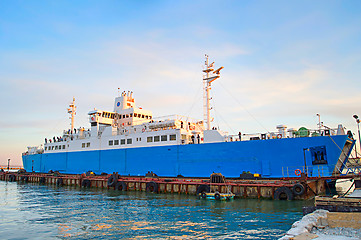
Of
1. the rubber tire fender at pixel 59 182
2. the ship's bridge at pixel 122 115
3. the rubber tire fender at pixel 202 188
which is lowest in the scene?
the rubber tire fender at pixel 59 182

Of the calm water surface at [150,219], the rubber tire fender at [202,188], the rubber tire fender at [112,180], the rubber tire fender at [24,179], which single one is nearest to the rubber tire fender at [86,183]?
the rubber tire fender at [112,180]

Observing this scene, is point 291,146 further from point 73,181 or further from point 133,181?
point 73,181

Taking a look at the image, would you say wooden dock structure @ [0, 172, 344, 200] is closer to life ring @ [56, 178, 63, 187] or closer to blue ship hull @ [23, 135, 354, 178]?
blue ship hull @ [23, 135, 354, 178]

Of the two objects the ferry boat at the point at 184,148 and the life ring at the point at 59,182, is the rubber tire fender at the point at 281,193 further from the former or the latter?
the life ring at the point at 59,182

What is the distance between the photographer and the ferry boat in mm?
21219

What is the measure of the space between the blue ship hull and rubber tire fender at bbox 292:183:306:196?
3063 millimetres

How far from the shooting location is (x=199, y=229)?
12.0 meters

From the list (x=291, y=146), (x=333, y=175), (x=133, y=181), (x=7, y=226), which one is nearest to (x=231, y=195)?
(x=291, y=146)

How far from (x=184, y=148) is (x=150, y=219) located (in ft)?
43.1

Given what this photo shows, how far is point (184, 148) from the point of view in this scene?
26891mm

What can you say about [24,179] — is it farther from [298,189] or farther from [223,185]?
[298,189]

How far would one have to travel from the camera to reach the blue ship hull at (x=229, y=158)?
2092 centimetres

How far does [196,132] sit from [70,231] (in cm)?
1753

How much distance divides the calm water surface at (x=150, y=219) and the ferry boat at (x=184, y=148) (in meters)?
4.85
